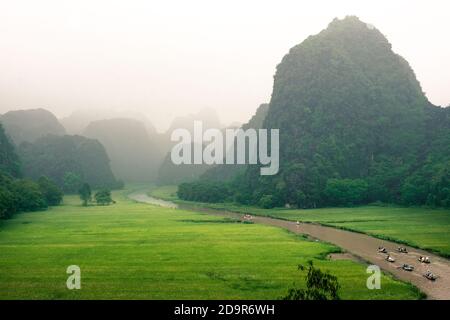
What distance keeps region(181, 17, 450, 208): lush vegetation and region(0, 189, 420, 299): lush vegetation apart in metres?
34.4

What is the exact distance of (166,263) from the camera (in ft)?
94.7

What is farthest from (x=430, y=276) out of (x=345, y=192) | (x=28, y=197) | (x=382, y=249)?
(x=28, y=197)

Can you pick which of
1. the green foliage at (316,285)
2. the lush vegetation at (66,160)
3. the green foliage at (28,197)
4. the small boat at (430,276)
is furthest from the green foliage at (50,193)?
the green foliage at (316,285)

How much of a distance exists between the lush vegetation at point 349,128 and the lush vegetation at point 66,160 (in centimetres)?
6967

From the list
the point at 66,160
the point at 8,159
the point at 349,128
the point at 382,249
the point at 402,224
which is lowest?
the point at 382,249

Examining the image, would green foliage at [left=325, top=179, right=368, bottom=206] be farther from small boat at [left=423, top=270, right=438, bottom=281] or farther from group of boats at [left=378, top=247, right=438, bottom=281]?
small boat at [left=423, top=270, right=438, bottom=281]

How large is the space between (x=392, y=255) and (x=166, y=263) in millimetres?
17715

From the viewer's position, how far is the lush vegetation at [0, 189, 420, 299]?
2227cm

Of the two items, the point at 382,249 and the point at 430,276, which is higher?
the point at 382,249

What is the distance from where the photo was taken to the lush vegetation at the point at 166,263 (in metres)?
22.3

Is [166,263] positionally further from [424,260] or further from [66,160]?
[66,160]

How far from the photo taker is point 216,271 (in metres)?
26.8

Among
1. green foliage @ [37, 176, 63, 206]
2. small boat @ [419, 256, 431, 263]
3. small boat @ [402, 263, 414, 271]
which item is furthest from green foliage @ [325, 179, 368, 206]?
green foliage @ [37, 176, 63, 206]

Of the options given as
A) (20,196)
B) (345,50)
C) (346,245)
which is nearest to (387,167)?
(345,50)
